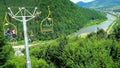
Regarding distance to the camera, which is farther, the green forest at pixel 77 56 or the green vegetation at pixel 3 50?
the green forest at pixel 77 56

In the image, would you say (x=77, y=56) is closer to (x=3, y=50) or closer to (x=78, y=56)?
(x=78, y=56)

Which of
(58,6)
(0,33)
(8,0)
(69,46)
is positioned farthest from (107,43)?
(58,6)

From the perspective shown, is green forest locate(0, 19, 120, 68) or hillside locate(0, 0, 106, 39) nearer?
green forest locate(0, 19, 120, 68)

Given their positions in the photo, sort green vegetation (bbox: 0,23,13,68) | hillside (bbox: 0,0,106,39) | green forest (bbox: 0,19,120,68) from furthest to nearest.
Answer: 1. hillside (bbox: 0,0,106,39)
2. green forest (bbox: 0,19,120,68)
3. green vegetation (bbox: 0,23,13,68)

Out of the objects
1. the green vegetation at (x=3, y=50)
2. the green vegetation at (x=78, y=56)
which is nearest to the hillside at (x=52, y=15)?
the green vegetation at (x=78, y=56)

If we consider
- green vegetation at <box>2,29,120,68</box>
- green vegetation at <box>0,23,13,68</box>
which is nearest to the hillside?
green vegetation at <box>2,29,120,68</box>

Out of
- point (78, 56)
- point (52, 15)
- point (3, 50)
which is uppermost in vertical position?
point (52, 15)

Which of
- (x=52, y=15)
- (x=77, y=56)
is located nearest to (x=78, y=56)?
(x=77, y=56)

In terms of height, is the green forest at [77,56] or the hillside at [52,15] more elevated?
the hillside at [52,15]

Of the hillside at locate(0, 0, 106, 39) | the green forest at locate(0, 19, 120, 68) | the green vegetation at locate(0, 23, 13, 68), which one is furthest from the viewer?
the hillside at locate(0, 0, 106, 39)

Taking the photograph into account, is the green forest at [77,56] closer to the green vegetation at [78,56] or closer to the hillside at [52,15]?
the green vegetation at [78,56]

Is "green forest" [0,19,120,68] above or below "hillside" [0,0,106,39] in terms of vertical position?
below

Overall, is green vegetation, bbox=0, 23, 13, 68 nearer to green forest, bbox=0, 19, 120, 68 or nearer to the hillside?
green forest, bbox=0, 19, 120, 68
